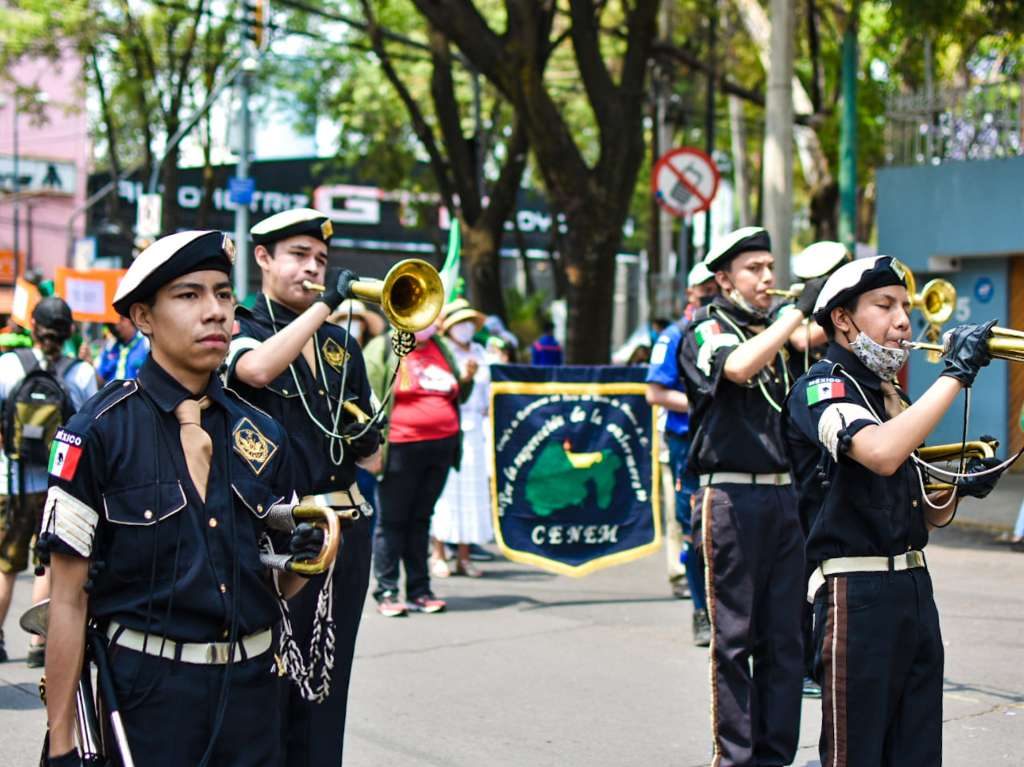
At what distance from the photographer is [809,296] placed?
472 cm

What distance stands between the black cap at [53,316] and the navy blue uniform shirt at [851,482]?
469 centimetres

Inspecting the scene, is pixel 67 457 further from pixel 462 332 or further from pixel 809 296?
pixel 462 332

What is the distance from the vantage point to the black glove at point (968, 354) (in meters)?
3.60

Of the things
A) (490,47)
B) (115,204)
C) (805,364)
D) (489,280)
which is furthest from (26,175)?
(805,364)

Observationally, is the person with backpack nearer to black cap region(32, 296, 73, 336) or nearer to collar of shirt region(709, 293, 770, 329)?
black cap region(32, 296, 73, 336)

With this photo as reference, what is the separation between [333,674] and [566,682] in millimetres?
2671

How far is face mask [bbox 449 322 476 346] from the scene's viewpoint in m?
10.2

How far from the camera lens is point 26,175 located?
44188 mm

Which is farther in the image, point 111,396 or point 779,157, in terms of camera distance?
point 779,157

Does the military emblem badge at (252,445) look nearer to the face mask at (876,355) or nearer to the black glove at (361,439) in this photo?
the black glove at (361,439)

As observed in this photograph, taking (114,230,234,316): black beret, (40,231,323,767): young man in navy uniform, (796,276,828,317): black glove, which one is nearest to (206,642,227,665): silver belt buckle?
(40,231,323,767): young man in navy uniform


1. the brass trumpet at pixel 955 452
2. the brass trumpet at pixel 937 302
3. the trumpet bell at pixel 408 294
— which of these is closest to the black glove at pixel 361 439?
the trumpet bell at pixel 408 294

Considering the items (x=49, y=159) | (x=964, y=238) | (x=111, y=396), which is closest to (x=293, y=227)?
(x=111, y=396)

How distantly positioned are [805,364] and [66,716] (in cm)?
394
